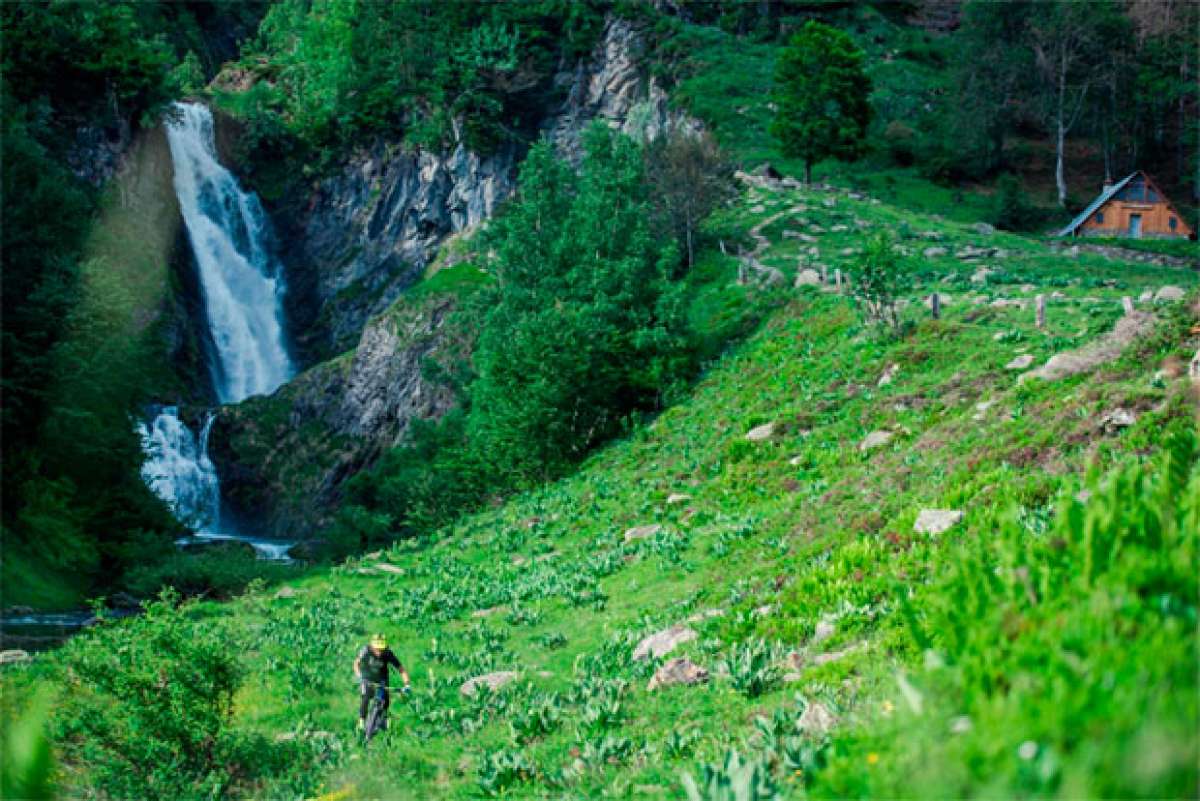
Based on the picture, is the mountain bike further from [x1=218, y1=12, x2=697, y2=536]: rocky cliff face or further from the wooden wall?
the wooden wall

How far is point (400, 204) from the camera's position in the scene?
209 feet

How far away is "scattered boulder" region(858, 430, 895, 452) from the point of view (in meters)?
17.7

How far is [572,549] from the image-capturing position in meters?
21.4

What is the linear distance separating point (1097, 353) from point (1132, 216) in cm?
4035

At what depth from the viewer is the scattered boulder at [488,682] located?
38.7 ft

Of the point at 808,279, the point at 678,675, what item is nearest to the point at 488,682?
the point at 678,675

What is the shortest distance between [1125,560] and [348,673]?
12536mm

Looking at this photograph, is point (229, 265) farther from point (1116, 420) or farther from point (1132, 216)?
point (1116, 420)

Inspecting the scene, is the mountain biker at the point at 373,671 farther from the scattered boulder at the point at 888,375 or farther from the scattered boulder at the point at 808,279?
the scattered boulder at the point at 808,279

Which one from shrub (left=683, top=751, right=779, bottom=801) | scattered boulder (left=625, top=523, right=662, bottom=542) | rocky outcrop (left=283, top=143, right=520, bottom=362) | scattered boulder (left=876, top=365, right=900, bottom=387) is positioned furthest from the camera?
rocky outcrop (left=283, top=143, right=520, bottom=362)

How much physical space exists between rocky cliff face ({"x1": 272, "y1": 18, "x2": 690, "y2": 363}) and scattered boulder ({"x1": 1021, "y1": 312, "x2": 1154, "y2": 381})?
1804 inches

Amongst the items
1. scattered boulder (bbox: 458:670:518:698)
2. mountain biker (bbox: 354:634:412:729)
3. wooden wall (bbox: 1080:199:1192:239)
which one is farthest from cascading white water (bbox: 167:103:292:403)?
wooden wall (bbox: 1080:199:1192:239)

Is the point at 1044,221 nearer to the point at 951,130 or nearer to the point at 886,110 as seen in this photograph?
the point at 951,130

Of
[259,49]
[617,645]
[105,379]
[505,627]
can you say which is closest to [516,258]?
[105,379]
